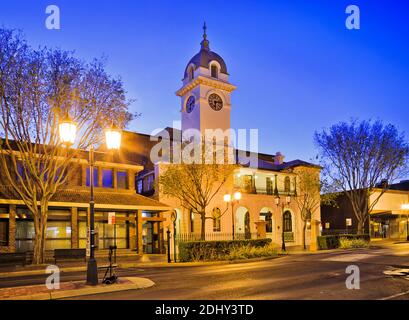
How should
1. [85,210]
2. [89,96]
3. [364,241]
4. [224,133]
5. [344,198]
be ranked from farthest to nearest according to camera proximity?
[344,198] < [224,133] < [364,241] < [85,210] < [89,96]

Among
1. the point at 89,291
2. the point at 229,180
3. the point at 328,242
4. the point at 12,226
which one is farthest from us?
the point at 229,180

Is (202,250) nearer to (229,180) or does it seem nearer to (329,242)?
(329,242)

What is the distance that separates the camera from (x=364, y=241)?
36.8 meters

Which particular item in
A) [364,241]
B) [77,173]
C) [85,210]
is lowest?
[364,241]

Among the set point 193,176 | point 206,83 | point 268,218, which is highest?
point 206,83

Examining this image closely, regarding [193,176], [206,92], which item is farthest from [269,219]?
[193,176]

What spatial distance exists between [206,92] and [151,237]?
775 inches

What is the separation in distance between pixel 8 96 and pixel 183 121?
29.6m

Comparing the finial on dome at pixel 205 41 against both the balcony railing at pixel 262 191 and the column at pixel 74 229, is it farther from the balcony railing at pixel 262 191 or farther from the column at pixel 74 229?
the column at pixel 74 229

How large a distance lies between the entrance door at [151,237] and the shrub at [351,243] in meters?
15.6

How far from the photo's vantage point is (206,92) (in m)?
47.1

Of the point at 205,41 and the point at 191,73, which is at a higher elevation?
the point at 205,41
